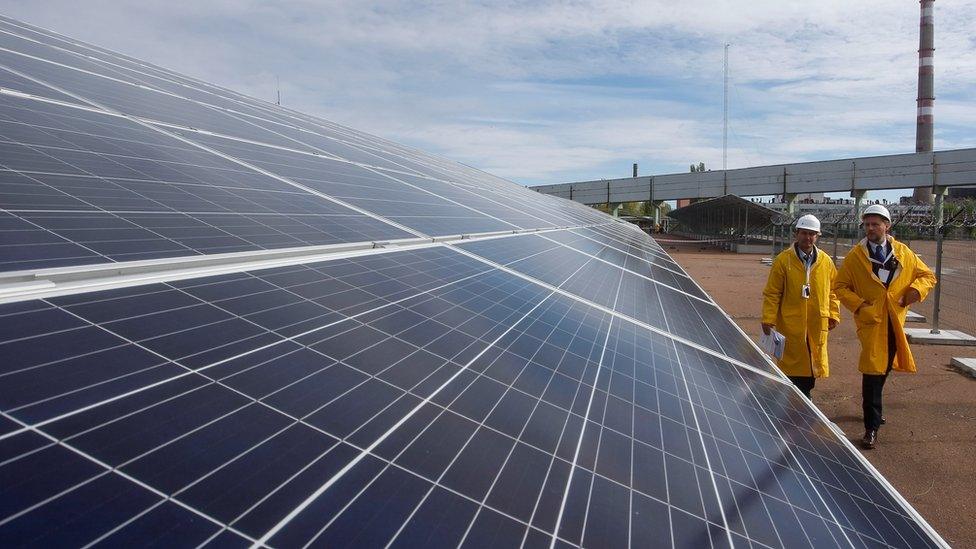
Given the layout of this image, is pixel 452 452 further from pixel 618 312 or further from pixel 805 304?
pixel 805 304

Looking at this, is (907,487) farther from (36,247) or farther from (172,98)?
(172,98)

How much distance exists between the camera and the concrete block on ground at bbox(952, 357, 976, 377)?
1018 centimetres

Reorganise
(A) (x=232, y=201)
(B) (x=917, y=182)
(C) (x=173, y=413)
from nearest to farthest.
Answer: (C) (x=173, y=413), (A) (x=232, y=201), (B) (x=917, y=182)

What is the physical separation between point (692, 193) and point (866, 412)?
185ft

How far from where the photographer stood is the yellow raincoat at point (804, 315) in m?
7.12

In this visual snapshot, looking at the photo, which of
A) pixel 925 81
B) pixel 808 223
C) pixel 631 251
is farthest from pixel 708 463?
pixel 925 81

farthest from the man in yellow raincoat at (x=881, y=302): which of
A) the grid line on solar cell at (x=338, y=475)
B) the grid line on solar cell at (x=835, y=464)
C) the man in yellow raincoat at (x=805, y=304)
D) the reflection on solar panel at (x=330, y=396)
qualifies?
the grid line on solar cell at (x=338, y=475)

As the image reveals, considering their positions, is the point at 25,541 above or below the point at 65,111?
below

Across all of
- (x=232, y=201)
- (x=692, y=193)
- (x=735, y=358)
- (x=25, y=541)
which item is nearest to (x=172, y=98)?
(x=232, y=201)

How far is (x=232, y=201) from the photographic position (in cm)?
429

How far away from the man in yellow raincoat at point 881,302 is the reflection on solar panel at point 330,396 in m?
2.90

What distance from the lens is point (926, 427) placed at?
8.01 m

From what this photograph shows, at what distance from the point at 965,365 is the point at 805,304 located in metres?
5.82

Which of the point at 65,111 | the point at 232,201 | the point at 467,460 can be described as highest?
the point at 65,111
